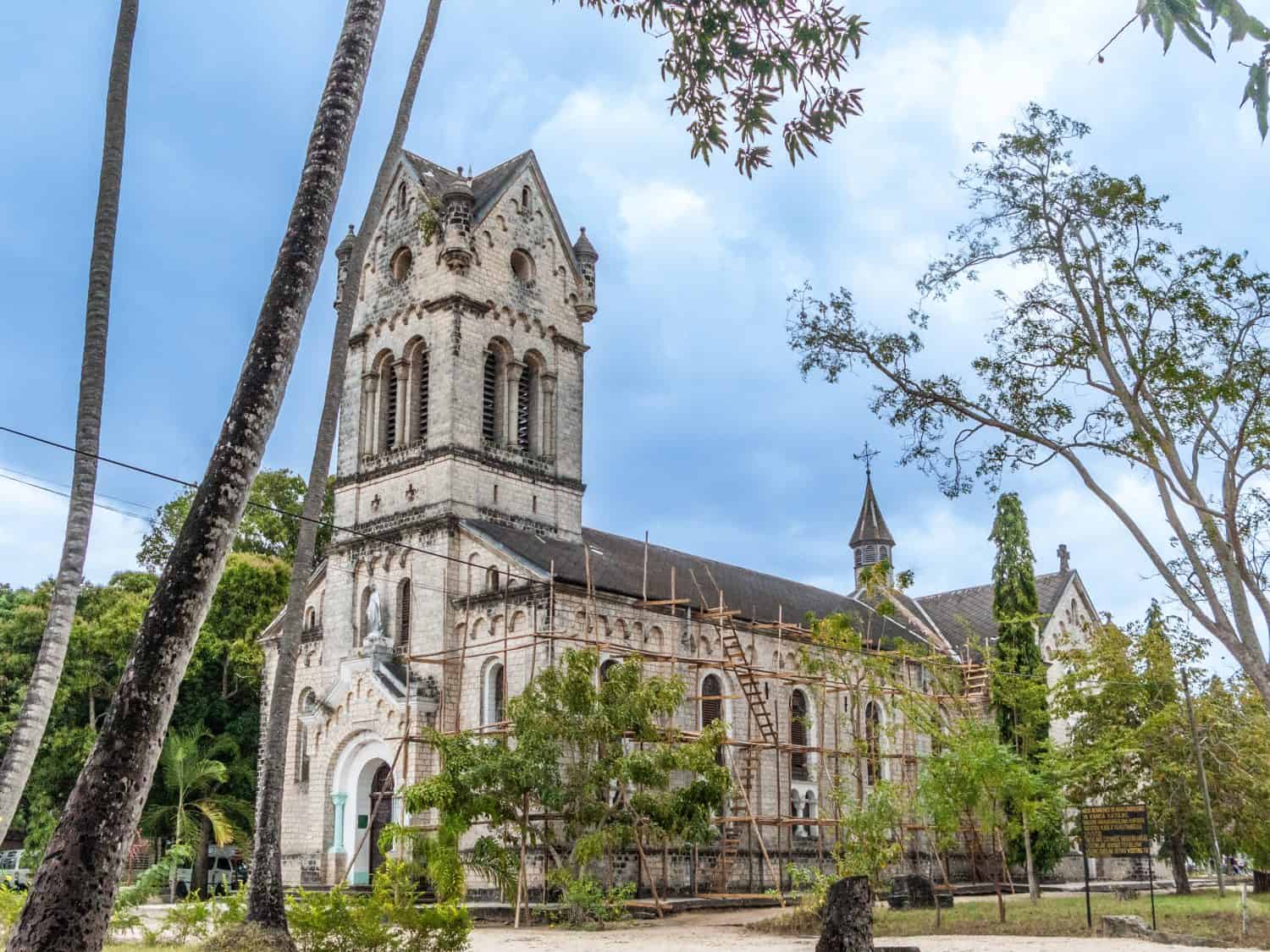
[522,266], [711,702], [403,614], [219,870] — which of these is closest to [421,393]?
[522,266]

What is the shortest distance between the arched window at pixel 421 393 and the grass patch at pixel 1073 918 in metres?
19.1

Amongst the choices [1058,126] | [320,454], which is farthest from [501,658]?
[1058,126]

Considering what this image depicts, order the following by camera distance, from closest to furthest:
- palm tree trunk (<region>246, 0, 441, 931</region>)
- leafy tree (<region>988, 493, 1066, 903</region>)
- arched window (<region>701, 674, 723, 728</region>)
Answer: palm tree trunk (<region>246, 0, 441, 931</region>) → leafy tree (<region>988, 493, 1066, 903</region>) → arched window (<region>701, 674, 723, 728</region>)

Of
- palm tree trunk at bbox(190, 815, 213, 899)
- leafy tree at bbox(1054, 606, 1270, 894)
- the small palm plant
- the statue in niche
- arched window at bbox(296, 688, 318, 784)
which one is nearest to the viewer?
leafy tree at bbox(1054, 606, 1270, 894)

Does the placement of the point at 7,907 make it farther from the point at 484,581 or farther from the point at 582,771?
the point at 484,581

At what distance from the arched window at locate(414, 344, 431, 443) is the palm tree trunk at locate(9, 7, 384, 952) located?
2646 cm

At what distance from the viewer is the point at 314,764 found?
35469 mm

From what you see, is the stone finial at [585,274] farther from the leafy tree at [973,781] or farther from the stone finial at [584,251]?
the leafy tree at [973,781]

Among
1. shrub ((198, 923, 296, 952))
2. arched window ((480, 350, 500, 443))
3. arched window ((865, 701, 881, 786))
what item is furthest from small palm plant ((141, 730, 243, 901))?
shrub ((198, 923, 296, 952))

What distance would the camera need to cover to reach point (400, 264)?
4066 cm

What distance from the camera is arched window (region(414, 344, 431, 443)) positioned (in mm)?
38031

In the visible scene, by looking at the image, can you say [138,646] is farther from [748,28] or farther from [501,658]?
[501,658]

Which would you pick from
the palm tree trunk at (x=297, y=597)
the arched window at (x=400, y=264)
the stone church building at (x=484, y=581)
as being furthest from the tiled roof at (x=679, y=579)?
the palm tree trunk at (x=297, y=597)

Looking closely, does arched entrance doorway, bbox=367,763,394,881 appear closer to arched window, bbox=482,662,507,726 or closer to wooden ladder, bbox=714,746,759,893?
arched window, bbox=482,662,507,726
